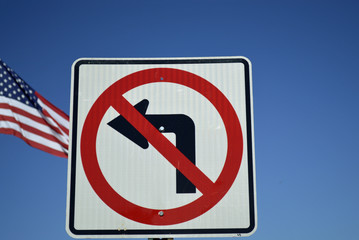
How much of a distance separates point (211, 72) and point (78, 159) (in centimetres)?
79

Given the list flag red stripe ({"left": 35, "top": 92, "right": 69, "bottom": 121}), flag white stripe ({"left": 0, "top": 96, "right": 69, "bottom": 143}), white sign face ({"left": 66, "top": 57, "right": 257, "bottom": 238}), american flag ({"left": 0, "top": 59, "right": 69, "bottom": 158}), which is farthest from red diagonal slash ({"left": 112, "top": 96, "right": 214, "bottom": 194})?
flag red stripe ({"left": 35, "top": 92, "right": 69, "bottom": 121})

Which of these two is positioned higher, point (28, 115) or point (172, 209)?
point (28, 115)

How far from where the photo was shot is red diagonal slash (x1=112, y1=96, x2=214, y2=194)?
6.82 ft

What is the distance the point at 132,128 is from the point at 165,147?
0.19 metres

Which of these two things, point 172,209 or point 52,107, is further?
point 52,107

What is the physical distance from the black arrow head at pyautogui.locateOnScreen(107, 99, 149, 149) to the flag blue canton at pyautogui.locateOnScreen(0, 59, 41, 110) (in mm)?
6152

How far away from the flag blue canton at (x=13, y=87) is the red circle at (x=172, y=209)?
20.0ft

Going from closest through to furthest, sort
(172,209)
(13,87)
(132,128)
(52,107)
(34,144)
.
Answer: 1. (172,209)
2. (132,128)
3. (13,87)
4. (34,144)
5. (52,107)

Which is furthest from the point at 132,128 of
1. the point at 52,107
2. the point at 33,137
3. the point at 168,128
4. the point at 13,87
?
the point at 52,107

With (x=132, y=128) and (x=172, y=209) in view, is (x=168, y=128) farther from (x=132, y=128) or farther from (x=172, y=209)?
(x=172, y=209)

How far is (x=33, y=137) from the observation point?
27.6 ft

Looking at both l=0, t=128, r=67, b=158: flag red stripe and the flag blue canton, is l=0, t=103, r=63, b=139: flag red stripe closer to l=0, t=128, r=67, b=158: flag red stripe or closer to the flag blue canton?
the flag blue canton

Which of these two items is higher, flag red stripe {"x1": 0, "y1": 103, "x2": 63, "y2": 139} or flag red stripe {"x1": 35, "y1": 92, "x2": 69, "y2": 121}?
flag red stripe {"x1": 35, "y1": 92, "x2": 69, "y2": 121}

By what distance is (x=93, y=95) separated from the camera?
7.34 feet
